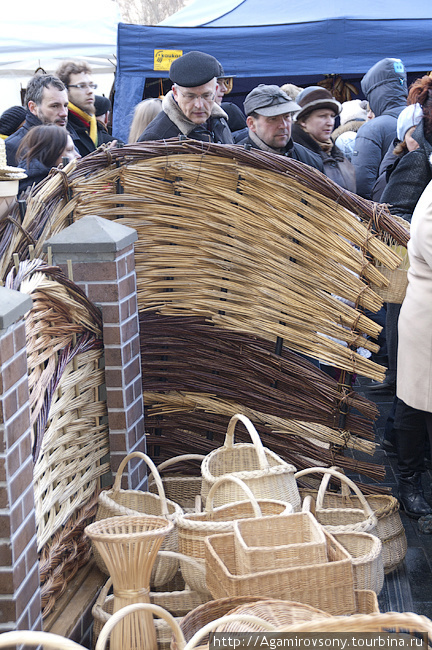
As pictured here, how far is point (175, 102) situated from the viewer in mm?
4258

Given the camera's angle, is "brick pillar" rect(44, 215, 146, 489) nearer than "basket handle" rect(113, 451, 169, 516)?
No

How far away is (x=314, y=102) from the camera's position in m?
5.09

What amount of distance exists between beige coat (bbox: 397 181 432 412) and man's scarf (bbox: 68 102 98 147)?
355cm

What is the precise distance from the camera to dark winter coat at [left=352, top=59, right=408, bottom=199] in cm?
605

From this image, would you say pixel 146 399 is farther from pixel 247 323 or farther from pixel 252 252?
pixel 252 252

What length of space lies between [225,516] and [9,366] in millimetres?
1092

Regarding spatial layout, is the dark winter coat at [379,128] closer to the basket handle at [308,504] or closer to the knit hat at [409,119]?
the knit hat at [409,119]

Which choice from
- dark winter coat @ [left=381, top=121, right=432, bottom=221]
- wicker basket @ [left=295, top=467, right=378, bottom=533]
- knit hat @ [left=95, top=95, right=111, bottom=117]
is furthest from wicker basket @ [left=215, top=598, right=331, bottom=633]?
knit hat @ [left=95, top=95, right=111, bottom=117]

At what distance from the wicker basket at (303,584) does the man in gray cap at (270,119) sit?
110 inches

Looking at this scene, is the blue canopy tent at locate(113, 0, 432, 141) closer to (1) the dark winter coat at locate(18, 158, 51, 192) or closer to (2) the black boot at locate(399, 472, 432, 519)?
(1) the dark winter coat at locate(18, 158, 51, 192)

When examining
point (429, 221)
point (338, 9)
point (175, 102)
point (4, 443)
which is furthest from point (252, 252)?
point (338, 9)

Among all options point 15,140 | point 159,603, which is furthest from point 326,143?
point 159,603

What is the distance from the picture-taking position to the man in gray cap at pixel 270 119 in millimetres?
4375

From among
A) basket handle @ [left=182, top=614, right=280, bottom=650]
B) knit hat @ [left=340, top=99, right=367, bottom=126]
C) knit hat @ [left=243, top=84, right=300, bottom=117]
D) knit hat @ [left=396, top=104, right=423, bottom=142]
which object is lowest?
basket handle @ [left=182, top=614, right=280, bottom=650]
